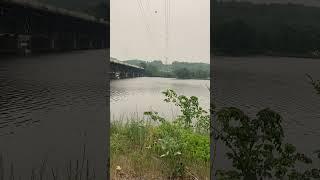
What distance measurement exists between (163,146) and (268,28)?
1489mm

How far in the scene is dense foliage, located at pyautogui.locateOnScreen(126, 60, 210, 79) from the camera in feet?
12.6

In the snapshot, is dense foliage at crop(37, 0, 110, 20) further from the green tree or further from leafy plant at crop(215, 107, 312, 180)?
leafy plant at crop(215, 107, 312, 180)

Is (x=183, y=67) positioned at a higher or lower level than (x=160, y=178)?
higher

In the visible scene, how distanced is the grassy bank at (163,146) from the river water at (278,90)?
708 millimetres

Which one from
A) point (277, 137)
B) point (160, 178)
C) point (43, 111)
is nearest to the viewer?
point (277, 137)

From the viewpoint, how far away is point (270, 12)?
10.5ft

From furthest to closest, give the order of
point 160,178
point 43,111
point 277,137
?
1. point 160,178
2. point 43,111
3. point 277,137

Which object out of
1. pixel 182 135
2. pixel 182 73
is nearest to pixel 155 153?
pixel 182 135

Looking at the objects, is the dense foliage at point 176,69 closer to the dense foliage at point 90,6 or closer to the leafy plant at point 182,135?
the leafy plant at point 182,135

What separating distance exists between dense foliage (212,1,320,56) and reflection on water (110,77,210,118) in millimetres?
709

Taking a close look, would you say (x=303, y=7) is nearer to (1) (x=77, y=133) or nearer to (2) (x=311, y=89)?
(2) (x=311, y=89)

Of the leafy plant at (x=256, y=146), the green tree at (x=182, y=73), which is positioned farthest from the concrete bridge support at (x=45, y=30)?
the leafy plant at (x=256, y=146)

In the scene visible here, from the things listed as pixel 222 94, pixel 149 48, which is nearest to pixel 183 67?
pixel 149 48

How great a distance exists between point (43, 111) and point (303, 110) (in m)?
2.02
